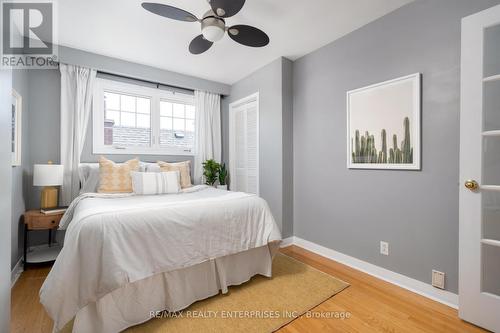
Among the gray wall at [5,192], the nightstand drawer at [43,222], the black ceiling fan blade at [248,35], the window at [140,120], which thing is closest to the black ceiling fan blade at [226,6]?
the black ceiling fan blade at [248,35]

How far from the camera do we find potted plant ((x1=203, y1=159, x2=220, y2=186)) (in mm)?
3803

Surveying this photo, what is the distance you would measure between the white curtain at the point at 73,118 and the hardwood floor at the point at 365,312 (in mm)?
1092

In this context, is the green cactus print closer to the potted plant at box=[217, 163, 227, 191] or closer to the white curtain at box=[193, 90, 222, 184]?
the potted plant at box=[217, 163, 227, 191]

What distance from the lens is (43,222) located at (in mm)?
2365

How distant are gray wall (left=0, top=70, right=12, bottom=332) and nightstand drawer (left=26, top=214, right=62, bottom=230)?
4.62ft

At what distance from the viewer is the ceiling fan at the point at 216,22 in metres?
1.68

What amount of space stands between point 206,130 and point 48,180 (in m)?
2.24

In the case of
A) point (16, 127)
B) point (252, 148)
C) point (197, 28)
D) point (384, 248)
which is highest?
point (197, 28)

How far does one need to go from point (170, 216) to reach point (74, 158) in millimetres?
2106

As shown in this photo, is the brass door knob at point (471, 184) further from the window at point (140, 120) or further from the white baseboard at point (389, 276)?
the window at point (140, 120)

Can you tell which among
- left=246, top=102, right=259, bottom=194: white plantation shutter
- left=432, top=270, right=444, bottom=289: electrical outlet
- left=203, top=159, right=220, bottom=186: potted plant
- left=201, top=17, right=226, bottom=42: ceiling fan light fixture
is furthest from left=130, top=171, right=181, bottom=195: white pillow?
left=432, top=270, right=444, bottom=289: electrical outlet

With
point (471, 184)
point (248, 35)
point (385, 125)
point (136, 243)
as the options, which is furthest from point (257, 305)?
point (248, 35)

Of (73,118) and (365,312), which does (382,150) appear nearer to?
(365,312)

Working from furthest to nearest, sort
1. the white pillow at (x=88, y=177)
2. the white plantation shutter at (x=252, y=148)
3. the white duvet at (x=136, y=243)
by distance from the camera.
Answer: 1. the white plantation shutter at (x=252, y=148)
2. the white pillow at (x=88, y=177)
3. the white duvet at (x=136, y=243)
